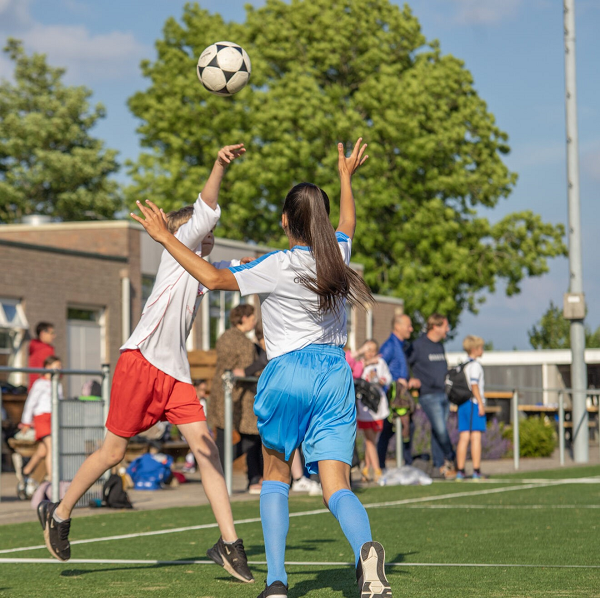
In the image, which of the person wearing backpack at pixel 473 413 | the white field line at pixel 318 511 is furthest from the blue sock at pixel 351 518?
the person wearing backpack at pixel 473 413

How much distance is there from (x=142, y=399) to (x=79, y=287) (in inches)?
800

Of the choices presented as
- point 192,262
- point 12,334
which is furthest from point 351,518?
point 12,334

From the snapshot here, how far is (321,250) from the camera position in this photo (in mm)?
5062

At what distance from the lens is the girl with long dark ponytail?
500 cm

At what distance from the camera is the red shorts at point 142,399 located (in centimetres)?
651

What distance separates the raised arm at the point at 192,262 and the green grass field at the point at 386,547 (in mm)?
1651

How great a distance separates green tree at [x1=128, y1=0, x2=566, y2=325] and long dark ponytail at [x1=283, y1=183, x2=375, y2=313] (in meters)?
31.5

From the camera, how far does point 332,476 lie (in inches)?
196

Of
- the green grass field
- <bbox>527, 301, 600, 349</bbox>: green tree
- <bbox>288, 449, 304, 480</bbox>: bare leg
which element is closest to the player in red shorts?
the green grass field

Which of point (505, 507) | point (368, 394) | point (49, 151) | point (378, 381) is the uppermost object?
point (49, 151)

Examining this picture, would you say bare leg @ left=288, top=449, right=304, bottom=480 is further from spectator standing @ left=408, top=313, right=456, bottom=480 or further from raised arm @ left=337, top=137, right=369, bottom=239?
raised arm @ left=337, top=137, right=369, bottom=239

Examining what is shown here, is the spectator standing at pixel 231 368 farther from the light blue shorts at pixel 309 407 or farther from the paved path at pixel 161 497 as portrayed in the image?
the light blue shorts at pixel 309 407

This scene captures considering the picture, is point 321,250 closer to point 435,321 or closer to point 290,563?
point 290,563

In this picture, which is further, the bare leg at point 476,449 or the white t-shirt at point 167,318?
the bare leg at point 476,449
